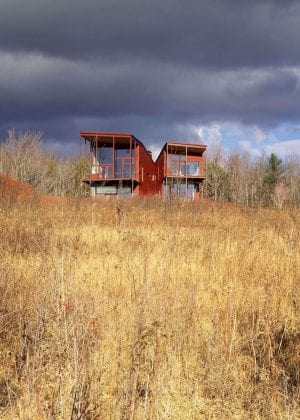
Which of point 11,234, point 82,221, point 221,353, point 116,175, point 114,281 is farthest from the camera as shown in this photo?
point 116,175

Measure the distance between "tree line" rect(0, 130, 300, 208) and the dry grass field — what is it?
64.6 feet

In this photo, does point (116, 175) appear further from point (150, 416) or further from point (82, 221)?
point (150, 416)

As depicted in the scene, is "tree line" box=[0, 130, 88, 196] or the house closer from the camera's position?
the house

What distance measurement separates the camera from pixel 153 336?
93.0 inches

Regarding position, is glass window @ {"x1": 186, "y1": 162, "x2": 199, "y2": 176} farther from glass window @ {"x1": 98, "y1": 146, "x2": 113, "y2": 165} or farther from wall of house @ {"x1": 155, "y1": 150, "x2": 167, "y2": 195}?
glass window @ {"x1": 98, "y1": 146, "x2": 113, "y2": 165}

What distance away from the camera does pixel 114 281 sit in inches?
172

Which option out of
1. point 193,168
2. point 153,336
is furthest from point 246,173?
point 153,336

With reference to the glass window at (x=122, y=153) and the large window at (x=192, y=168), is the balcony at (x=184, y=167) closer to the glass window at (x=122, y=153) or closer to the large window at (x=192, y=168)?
the large window at (x=192, y=168)

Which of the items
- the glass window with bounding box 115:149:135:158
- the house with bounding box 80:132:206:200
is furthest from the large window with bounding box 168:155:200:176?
the glass window with bounding box 115:149:135:158

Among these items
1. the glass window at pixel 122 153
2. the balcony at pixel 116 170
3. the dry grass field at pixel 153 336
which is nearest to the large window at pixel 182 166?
the glass window at pixel 122 153

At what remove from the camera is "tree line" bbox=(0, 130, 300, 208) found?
109 ft

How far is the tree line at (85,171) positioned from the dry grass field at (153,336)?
19.7 metres

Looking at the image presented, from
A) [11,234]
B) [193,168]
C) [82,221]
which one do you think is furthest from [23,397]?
[193,168]

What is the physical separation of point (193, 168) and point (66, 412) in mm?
28397
